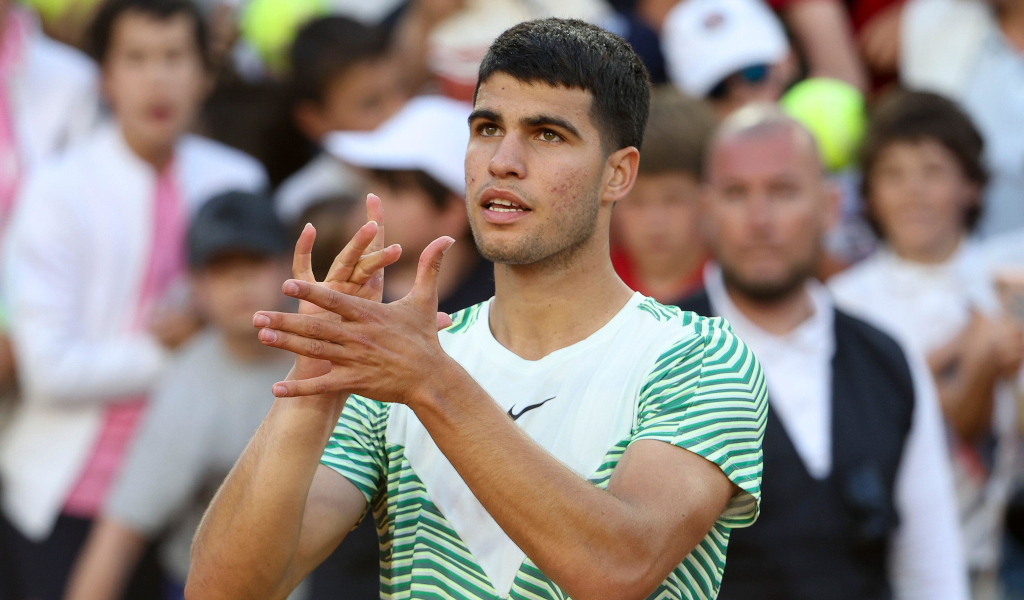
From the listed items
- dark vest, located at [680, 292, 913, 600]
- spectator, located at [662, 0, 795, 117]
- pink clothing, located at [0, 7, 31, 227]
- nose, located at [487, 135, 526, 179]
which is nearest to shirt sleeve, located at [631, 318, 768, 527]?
nose, located at [487, 135, 526, 179]

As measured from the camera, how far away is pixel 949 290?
4.41 meters

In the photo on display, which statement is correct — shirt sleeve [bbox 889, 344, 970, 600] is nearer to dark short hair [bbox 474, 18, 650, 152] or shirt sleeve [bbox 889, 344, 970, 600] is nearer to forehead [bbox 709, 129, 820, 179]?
forehead [bbox 709, 129, 820, 179]

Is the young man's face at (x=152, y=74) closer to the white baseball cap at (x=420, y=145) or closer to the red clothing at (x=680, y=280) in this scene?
the white baseball cap at (x=420, y=145)

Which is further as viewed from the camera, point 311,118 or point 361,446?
point 311,118

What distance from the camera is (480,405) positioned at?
79.0 inches

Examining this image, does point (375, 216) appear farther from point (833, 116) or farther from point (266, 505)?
point (833, 116)

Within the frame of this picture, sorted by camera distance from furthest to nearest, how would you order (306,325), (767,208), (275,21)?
(275,21)
(767,208)
(306,325)

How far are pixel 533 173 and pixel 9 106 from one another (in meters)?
3.68

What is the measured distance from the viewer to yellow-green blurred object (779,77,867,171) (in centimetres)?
495

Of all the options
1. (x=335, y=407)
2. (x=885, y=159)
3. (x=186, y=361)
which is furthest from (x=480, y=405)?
(x=885, y=159)

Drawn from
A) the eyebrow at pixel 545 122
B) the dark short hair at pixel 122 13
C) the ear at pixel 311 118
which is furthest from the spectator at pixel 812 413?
the dark short hair at pixel 122 13

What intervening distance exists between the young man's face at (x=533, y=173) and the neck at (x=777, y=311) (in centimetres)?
162

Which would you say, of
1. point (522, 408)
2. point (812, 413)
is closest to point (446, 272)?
point (812, 413)

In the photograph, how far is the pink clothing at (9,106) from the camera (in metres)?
5.13
